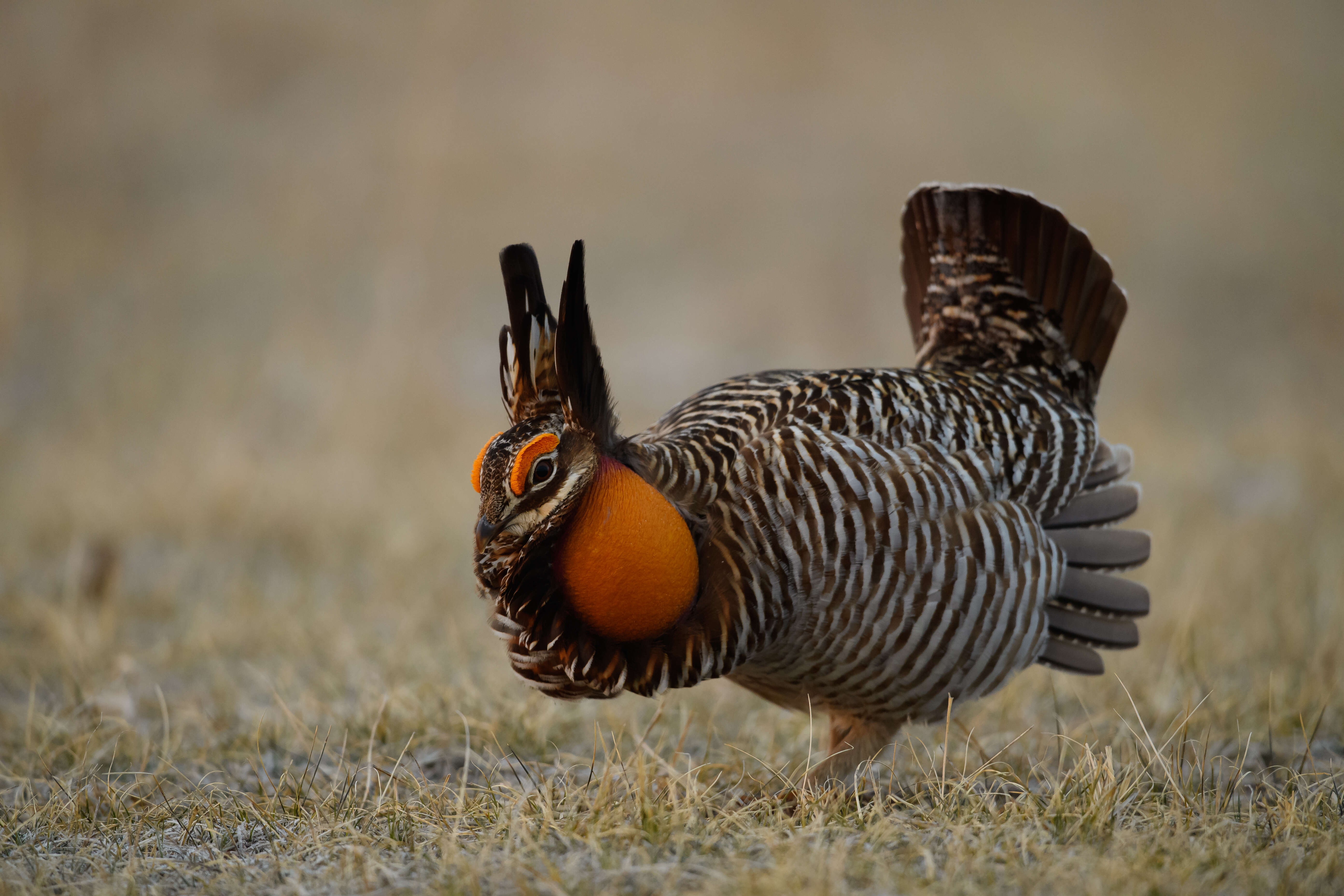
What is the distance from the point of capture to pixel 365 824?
2336 mm

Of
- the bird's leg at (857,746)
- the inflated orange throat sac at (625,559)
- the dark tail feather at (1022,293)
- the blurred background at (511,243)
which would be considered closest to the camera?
the inflated orange throat sac at (625,559)

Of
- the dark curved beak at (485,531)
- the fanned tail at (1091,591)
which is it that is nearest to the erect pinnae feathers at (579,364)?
the dark curved beak at (485,531)

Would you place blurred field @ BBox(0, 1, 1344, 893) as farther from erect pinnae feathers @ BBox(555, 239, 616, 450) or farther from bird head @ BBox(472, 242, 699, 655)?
erect pinnae feathers @ BBox(555, 239, 616, 450)

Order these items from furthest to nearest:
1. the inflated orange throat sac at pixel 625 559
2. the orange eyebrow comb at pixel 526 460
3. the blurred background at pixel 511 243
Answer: the blurred background at pixel 511 243, the inflated orange throat sac at pixel 625 559, the orange eyebrow comb at pixel 526 460

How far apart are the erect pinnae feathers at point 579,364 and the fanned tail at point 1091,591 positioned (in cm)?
135

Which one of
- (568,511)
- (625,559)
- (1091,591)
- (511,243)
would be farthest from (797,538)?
(511,243)

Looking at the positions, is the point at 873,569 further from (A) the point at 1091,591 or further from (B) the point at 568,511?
(A) the point at 1091,591

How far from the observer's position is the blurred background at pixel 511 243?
5.93 m

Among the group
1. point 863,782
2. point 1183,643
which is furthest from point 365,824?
point 1183,643

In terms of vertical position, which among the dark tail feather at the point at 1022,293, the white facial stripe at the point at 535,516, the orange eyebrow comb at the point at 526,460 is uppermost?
the dark tail feather at the point at 1022,293

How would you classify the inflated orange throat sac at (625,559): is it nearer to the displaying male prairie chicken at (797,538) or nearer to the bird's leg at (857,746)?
the displaying male prairie chicken at (797,538)

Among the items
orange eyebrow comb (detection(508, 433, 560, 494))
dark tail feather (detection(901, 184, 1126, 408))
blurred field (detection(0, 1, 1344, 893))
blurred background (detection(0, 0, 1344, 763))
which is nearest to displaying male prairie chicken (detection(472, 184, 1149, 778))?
orange eyebrow comb (detection(508, 433, 560, 494))

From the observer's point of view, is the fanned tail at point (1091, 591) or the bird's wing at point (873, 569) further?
the fanned tail at point (1091, 591)

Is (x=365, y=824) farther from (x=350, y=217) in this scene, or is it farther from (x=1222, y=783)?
(x=350, y=217)
